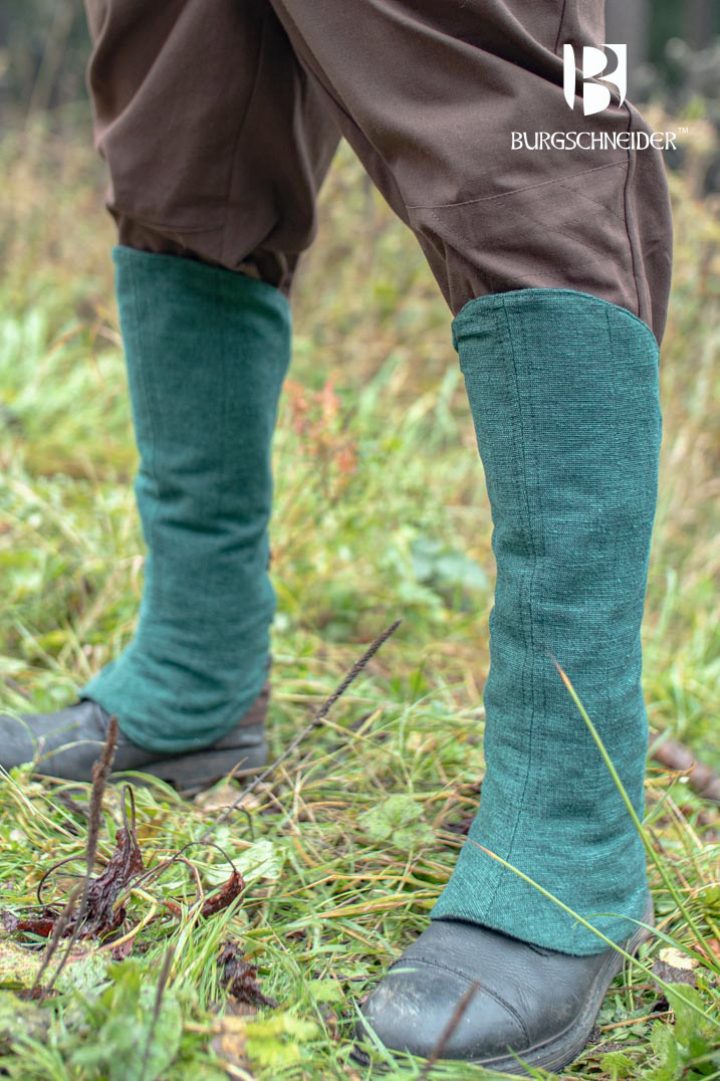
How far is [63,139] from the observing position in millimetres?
4188

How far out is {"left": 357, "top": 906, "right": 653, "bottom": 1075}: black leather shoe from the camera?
0.86m

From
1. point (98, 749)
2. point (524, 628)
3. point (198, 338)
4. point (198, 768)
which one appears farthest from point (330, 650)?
point (524, 628)

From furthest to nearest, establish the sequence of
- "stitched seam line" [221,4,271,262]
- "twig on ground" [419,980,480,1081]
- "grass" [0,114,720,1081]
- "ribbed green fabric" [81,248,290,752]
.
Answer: "ribbed green fabric" [81,248,290,752], "stitched seam line" [221,4,271,262], "grass" [0,114,720,1081], "twig on ground" [419,980,480,1081]

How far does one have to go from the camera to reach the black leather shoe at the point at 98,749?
1.31 m

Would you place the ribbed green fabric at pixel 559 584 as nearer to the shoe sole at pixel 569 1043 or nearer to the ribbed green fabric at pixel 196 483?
the shoe sole at pixel 569 1043

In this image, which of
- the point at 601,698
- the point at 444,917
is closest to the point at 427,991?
the point at 444,917

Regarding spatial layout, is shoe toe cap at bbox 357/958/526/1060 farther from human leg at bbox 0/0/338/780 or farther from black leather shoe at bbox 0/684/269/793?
human leg at bbox 0/0/338/780

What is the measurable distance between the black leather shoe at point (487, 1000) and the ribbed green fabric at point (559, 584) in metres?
0.02

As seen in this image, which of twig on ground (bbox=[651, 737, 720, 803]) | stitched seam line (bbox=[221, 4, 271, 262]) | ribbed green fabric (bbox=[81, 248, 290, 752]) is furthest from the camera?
twig on ground (bbox=[651, 737, 720, 803])

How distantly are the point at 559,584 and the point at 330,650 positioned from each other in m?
0.93

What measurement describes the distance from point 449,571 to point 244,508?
0.74 metres

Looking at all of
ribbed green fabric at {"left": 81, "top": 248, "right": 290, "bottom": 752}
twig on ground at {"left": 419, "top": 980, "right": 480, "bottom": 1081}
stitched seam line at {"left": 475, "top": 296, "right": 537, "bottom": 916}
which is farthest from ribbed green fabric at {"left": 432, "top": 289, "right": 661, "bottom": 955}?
ribbed green fabric at {"left": 81, "top": 248, "right": 290, "bottom": 752}

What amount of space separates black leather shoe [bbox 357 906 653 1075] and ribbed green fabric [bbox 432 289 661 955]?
0.07 feet

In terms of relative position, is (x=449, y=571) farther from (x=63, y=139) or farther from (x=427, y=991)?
(x=63, y=139)
